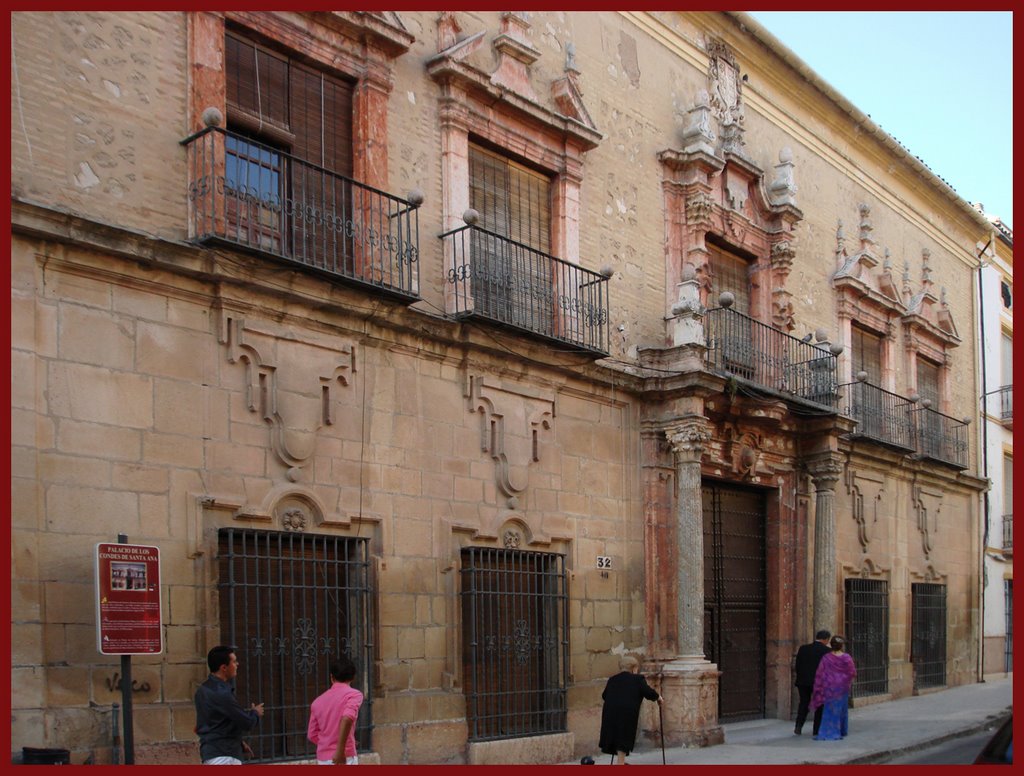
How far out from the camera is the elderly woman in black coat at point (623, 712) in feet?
33.0

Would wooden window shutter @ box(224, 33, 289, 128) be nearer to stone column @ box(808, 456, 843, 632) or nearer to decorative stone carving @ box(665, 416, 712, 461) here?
decorative stone carving @ box(665, 416, 712, 461)

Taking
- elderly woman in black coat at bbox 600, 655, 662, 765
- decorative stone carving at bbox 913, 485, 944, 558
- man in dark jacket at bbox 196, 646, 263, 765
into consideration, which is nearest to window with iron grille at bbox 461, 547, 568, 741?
elderly woman in black coat at bbox 600, 655, 662, 765

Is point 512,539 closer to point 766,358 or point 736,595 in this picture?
point 736,595

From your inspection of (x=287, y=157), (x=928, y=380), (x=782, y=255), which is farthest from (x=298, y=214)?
(x=928, y=380)

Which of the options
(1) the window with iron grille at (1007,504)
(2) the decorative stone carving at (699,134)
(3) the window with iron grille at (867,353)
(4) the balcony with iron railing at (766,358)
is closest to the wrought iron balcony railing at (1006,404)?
(1) the window with iron grille at (1007,504)

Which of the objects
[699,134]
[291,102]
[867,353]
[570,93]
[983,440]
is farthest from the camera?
[983,440]

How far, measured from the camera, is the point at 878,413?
62.6 ft

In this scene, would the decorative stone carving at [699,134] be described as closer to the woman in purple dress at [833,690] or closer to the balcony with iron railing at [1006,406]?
the woman in purple dress at [833,690]

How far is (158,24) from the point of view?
9.37 metres

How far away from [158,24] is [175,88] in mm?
473

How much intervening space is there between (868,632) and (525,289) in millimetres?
8967

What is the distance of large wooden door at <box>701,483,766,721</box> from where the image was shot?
1497cm

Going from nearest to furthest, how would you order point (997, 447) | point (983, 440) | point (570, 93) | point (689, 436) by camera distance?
point (570, 93) < point (689, 436) < point (983, 440) < point (997, 447)

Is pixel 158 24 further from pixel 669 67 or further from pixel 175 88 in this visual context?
pixel 669 67
